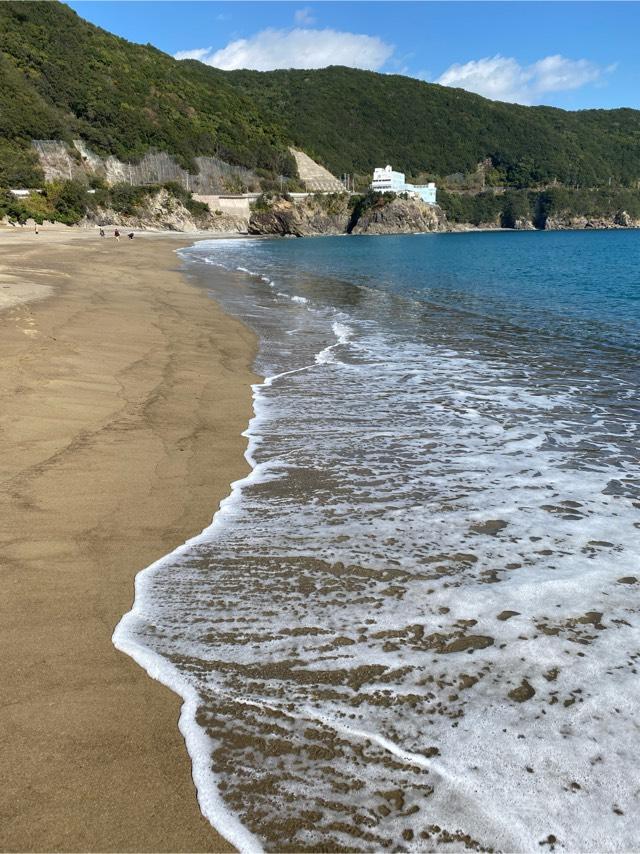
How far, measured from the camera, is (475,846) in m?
2.07

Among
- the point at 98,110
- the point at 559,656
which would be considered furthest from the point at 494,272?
the point at 98,110


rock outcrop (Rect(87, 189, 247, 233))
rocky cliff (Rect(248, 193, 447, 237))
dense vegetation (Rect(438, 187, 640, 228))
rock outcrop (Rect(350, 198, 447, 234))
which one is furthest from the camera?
dense vegetation (Rect(438, 187, 640, 228))

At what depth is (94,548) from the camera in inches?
158

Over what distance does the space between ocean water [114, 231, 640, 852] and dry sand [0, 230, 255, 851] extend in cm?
19

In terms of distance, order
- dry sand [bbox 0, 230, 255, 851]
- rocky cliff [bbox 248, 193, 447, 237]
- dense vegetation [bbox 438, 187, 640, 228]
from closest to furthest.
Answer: dry sand [bbox 0, 230, 255, 851], rocky cliff [bbox 248, 193, 447, 237], dense vegetation [bbox 438, 187, 640, 228]

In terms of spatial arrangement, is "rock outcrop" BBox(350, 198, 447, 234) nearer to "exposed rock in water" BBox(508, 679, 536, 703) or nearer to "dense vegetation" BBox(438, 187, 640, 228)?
"dense vegetation" BBox(438, 187, 640, 228)

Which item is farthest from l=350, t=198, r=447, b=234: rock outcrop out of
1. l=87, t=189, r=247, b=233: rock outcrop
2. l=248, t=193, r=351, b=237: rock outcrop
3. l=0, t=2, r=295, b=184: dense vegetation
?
l=87, t=189, r=247, b=233: rock outcrop

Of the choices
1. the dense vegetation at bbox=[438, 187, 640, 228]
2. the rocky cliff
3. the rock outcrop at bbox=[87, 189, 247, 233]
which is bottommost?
the rock outcrop at bbox=[87, 189, 247, 233]

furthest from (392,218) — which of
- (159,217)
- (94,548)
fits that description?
(94,548)

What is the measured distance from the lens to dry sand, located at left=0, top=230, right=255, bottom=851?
84.4 inches

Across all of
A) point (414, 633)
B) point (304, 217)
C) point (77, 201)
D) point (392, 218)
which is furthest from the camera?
point (392, 218)

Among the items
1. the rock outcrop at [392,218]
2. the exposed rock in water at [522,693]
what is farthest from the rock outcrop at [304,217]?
the exposed rock in water at [522,693]

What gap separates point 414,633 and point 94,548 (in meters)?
2.35

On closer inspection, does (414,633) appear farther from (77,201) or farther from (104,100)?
(104,100)
